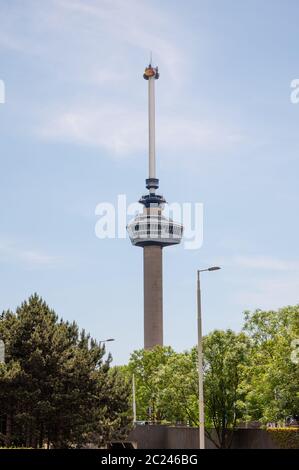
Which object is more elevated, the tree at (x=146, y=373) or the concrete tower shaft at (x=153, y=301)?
the concrete tower shaft at (x=153, y=301)

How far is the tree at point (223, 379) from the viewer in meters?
56.8

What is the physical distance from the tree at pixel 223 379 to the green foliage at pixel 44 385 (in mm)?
8545

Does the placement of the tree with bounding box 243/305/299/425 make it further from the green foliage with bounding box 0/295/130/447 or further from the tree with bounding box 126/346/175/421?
the tree with bounding box 126/346/175/421

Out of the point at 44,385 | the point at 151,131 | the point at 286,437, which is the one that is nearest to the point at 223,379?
the point at 286,437

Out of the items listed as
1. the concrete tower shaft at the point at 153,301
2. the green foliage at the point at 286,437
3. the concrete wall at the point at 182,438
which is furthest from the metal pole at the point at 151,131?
the green foliage at the point at 286,437

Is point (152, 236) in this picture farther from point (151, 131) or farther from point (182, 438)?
point (182, 438)

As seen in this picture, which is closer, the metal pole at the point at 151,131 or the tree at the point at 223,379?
the tree at the point at 223,379

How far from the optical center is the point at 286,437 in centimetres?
4978

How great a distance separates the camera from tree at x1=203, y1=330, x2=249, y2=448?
56781 millimetres

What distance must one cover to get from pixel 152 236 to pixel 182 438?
10900 centimetres

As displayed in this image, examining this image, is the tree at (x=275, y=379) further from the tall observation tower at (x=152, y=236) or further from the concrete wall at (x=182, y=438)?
the tall observation tower at (x=152, y=236)

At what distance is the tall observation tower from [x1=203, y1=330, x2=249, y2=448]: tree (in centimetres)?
9872
